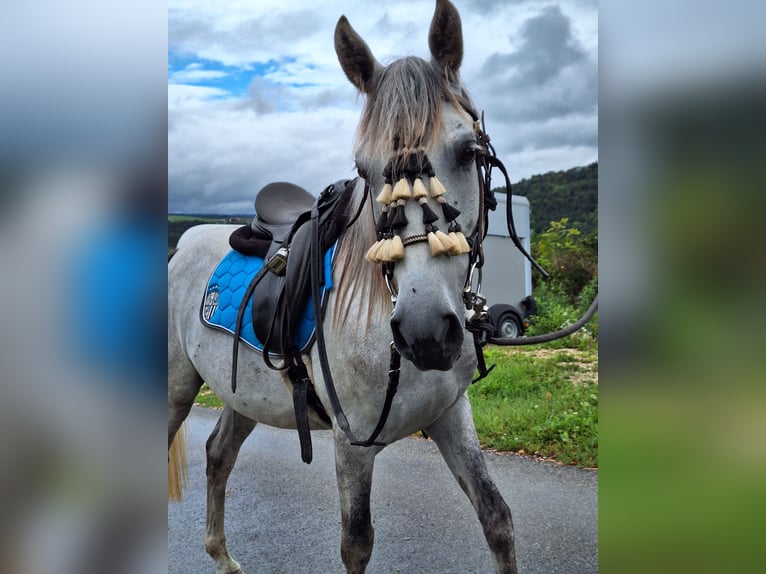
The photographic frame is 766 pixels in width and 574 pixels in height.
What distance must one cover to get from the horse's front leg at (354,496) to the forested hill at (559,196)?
8.94 m

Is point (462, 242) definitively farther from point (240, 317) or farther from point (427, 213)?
point (240, 317)

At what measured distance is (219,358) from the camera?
295cm

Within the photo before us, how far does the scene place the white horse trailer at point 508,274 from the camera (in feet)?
33.7

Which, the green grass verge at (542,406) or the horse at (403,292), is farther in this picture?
the green grass verge at (542,406)

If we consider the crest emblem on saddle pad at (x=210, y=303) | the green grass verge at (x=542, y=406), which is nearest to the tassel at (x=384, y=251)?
the crest emblem on saddle pad at (x=210, y=303)

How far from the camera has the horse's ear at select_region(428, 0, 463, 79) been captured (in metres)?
1.89

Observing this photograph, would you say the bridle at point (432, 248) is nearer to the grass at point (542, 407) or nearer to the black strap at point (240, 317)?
the black strap at point (240, 317)

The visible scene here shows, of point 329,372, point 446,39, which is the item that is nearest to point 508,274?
point 329,372

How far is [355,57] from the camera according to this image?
1.99m

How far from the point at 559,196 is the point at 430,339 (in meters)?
12.5

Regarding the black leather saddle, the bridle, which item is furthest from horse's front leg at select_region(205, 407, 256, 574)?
the bridle
